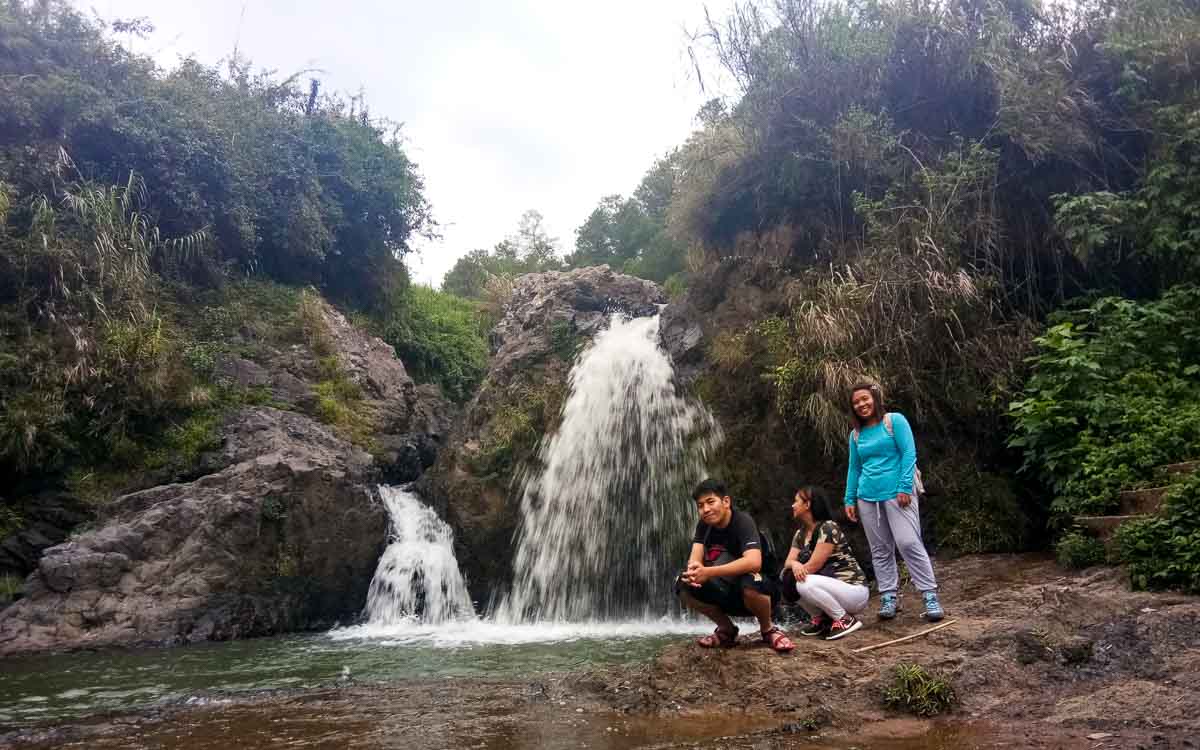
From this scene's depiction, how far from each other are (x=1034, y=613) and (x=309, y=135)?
54.7 ft

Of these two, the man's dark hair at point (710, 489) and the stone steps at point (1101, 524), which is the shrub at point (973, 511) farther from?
the man's dark hair at point (710, 489)

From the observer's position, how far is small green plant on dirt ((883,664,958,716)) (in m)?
3.57

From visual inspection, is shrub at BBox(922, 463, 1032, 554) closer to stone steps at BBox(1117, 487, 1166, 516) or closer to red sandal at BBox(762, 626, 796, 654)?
stone steps at BBox(1117, 487, 1166, 516)

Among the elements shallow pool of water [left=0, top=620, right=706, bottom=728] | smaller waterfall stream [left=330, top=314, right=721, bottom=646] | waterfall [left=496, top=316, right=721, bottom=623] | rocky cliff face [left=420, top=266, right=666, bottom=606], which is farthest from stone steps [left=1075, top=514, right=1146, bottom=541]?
rocky cliff face [left=420, top=266, right=666, bottom=606]

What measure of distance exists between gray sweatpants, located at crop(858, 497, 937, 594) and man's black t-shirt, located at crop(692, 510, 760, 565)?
1120 millimetres

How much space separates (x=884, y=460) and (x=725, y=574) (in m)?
1.50

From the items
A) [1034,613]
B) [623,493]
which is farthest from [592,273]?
[1034,613]

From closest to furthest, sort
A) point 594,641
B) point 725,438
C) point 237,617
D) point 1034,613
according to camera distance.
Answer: point 1034,613
point 594,641
point 237,617
point 725,438

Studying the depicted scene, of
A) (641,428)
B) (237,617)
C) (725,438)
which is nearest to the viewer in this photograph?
(237,617)

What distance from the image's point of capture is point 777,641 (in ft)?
15.0

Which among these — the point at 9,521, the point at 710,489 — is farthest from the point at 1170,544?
the point at 9,521

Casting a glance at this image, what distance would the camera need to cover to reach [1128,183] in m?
10.0

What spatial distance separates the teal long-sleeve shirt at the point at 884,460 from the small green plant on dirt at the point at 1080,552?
2.11 m

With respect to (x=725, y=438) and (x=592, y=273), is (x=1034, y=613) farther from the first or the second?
(x=592, y=273)
